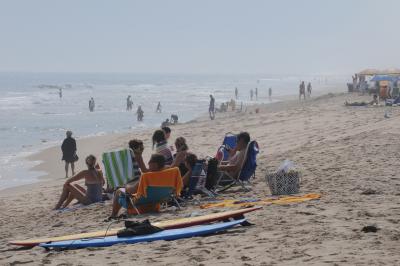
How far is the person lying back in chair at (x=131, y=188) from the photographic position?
7.56 metres

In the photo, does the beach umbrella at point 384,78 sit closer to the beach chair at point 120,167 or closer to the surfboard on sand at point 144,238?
the beach chair at point 120,167

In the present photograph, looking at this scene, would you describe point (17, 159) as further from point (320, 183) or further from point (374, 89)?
point (374, 89)

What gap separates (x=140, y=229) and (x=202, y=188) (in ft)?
8.83

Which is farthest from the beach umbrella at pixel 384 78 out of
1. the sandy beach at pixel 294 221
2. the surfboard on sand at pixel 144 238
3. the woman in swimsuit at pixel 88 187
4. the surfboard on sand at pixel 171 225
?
the surfboard on sand at pixel 144 238

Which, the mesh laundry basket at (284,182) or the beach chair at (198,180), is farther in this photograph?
the beach chair at (198,180)

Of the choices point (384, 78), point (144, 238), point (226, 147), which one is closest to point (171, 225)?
point (144, 238)

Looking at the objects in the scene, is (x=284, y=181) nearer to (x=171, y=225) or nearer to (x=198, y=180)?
(x=198, y=180)

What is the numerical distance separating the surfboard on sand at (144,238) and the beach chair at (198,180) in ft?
7.73

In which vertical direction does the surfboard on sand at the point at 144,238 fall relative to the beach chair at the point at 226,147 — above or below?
below

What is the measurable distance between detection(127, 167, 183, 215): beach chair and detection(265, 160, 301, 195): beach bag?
4.44 feet

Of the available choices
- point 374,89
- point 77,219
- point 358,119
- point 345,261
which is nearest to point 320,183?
point 77,219

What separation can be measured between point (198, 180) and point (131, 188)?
3.19 feet

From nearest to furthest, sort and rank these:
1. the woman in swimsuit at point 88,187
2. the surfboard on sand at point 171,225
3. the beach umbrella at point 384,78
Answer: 1. the surfboard on sand at point 171,225
2. the woman in swimsuit at point 88,187
3. the beach umbrella at point 384,78

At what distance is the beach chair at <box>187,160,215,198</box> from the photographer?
8.62 m
